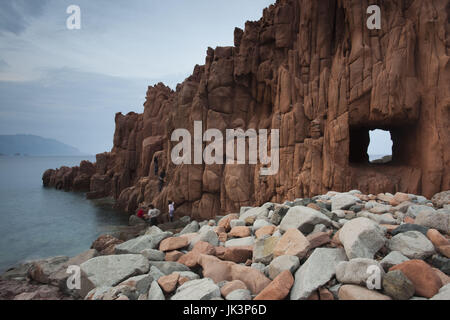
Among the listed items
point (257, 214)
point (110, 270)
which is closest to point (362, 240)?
point (257, 214)

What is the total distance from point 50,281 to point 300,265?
446cm

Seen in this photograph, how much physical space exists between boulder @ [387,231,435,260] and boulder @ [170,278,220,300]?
2.17 meters

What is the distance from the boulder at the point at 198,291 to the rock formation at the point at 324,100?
43.5ft

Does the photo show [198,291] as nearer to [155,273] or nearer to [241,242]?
[155,273]

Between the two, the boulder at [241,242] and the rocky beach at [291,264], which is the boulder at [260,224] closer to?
the rocky beach at [291,264]

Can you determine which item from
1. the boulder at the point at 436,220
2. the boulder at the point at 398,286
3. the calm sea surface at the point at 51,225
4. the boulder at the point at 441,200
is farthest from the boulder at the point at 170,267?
the calm sea surface at the point at 51,225

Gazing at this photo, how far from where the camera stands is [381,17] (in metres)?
13.0

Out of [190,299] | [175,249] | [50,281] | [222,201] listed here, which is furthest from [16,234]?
[190,299]

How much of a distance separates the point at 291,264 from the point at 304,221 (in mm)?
1017

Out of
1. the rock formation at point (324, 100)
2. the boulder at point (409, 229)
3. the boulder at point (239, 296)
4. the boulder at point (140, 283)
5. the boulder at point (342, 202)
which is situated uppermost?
the rock formation at point (324, 100)

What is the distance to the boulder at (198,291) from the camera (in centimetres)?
226

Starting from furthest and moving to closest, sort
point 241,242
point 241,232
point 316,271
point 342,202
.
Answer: point 342,202 < point 241,232 < point 241,242 < point 316,271

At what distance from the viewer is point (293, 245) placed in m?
2.92
